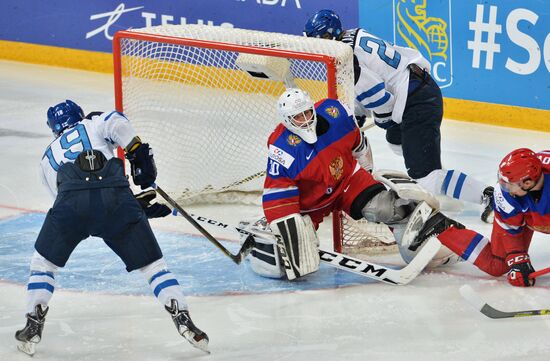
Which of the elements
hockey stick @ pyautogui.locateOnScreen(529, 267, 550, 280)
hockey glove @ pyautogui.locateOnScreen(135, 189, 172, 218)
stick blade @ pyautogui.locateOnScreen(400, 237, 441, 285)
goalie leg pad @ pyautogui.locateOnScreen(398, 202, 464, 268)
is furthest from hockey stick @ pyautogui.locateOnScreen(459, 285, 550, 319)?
hockey glove @ pyautogui.locateOnScreen(135, 189, 172, 218)

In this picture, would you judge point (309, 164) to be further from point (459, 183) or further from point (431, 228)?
point (459, 183)

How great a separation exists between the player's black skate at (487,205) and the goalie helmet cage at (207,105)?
0.97 metres

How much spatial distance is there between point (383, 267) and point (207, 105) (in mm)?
1859

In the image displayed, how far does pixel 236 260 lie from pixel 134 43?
1.44m

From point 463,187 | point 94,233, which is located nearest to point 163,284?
point 94,233

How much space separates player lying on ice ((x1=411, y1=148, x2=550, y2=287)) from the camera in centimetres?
452

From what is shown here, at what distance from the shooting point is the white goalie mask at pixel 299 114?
468 centimetres

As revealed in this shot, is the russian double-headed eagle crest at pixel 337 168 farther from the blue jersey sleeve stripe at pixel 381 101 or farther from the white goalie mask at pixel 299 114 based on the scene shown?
the blue jersey sleeve stripe at pixel 381 101

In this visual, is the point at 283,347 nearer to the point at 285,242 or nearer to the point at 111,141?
the point at 285,242

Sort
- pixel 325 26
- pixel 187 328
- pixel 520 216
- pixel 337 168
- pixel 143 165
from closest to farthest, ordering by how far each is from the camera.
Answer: pixel 187 328 → pixel 143 165 → pixel 520 216 → pixel 337 168 → pixel 325 26

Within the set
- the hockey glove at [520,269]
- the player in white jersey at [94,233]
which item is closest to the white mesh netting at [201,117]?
the hockey glove at [520,269]

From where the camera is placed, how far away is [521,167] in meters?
4.48

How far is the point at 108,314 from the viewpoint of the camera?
15.1ft

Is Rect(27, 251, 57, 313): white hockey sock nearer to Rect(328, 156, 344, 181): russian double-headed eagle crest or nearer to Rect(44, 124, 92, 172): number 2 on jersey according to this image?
Rect(44, 124, 92, 172): number 2 on jersey
